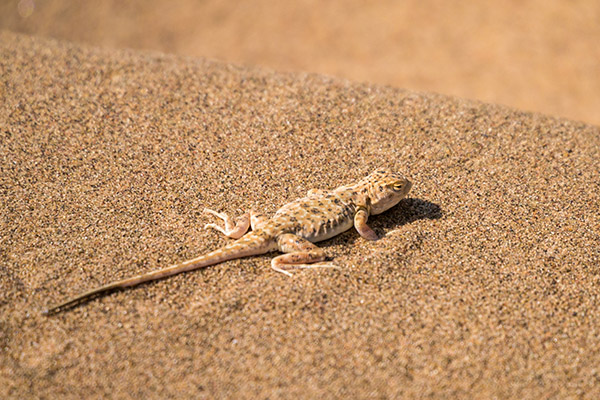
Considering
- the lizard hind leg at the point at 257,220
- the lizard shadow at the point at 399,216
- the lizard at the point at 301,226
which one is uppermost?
the lizard hind leg at the point at 257,220

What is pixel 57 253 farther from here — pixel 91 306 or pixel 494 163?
pixel 494 163

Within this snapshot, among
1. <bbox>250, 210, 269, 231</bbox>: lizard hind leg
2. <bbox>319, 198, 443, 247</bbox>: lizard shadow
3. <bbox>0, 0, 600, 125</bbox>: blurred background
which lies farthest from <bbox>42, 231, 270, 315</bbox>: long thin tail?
<bbox>0, 0, 600, 125</bbox>: blurred background

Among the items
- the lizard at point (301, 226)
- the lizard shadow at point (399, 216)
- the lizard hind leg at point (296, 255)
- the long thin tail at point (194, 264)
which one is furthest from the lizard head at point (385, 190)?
the long thin tail at point (194, 264)

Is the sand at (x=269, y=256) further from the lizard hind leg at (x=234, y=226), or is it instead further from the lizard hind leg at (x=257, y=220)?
the lizard hind leg at (x=257, y=220)

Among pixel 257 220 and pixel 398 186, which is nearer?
pixel 257 220

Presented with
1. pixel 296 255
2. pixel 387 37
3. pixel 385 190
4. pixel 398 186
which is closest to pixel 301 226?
pixel 296 255

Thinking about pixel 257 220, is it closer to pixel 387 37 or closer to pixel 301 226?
pixel 301 226

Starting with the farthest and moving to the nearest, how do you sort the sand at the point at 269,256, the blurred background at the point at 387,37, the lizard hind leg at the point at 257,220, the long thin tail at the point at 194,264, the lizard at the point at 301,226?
1. the blurred background at the point at 387,37
2. the lizard hind leg at the point at 257,220
3. the lizard at the point at 301,226
4. the long thin tail at the point at 194,264
5. the sand at the point at 269,256
